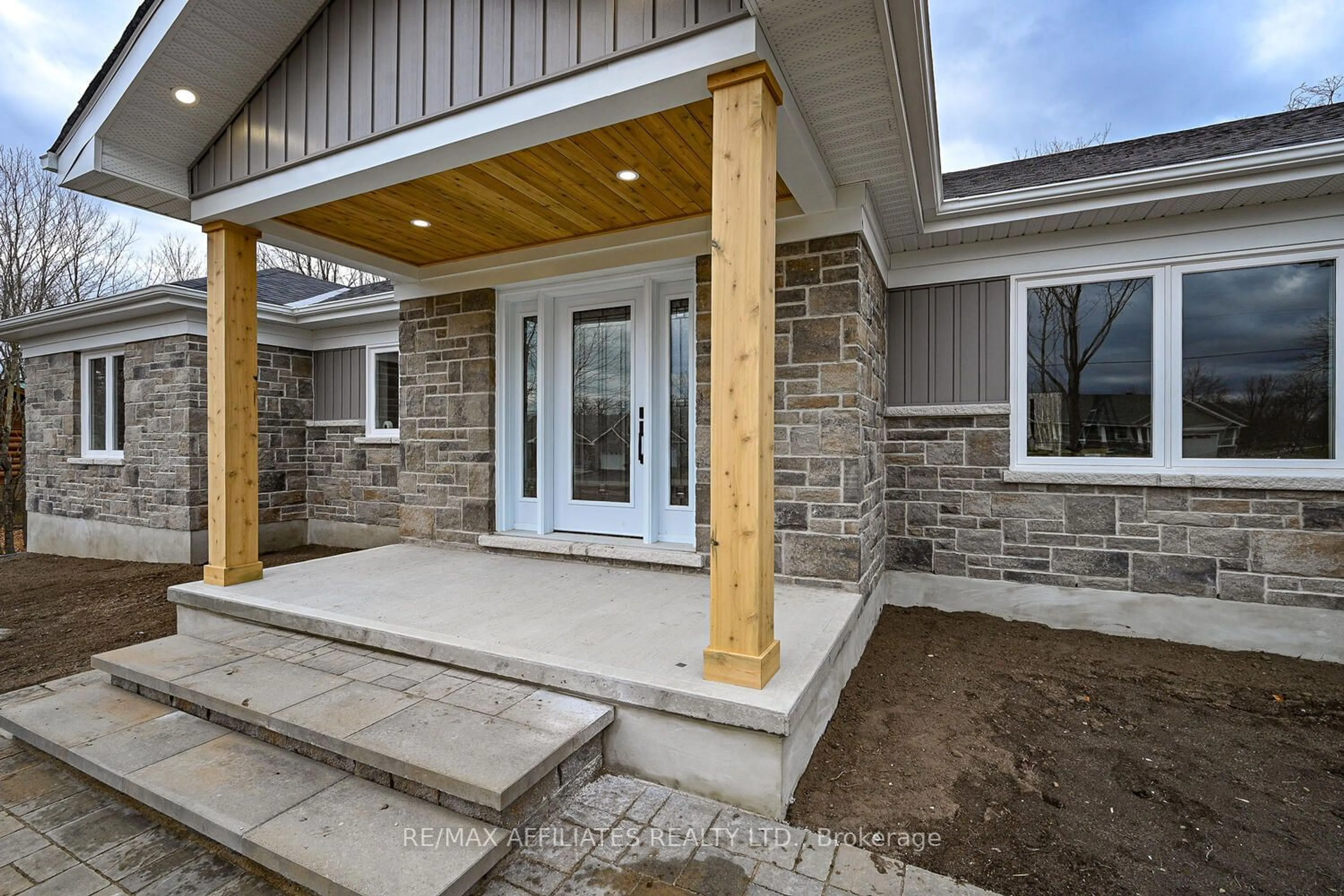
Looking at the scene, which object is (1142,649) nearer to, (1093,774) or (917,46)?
(1093,774)

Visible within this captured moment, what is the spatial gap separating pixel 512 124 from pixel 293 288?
804 centimetres

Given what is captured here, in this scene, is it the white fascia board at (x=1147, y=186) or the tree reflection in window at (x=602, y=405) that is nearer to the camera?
the white fascia board at (x=1147, y=186)

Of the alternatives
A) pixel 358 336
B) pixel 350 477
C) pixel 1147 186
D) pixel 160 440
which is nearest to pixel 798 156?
pixel 1147 186

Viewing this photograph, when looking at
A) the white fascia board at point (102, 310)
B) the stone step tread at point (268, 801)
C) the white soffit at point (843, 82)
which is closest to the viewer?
the stone step tread at point (268, 801)

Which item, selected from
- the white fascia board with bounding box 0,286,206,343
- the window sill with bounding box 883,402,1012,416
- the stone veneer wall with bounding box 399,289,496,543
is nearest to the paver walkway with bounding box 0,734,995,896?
the stone veneer wall with bounding box 399,289,496,543

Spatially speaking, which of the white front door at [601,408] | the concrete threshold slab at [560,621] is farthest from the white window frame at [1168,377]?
the white front door at [601,408]

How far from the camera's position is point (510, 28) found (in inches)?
104

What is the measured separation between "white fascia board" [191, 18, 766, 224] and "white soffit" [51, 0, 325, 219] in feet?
1.06

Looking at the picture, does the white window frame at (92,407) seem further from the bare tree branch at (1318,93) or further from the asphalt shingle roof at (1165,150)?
the bare tree branch at (1318,93)

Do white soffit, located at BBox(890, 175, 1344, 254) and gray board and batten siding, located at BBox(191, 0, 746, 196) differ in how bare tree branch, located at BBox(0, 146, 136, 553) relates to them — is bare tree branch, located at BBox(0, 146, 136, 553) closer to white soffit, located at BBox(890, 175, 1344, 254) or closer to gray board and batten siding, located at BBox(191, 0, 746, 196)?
gray board and batten siding, located at BBox(191, 0, 746, 196)

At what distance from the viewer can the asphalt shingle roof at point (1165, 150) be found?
3.41 m

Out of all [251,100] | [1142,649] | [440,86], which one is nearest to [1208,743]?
[1142,649]

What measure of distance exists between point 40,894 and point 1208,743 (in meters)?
4.23

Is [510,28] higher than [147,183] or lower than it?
higher
